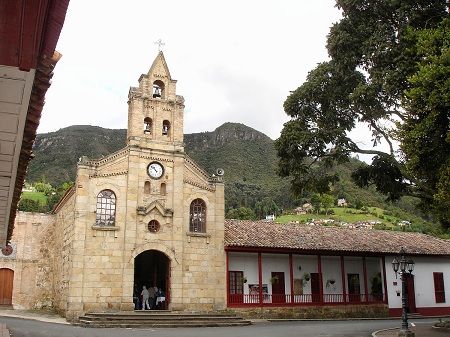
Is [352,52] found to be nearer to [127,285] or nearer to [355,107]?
[355,107]

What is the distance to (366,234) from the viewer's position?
111 ft

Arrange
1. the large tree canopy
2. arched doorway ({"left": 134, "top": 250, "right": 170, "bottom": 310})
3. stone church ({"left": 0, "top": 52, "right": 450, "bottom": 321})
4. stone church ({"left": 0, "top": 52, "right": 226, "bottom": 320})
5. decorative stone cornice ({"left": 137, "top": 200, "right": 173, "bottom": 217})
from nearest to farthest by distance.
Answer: the large tree canopy
stone church ({"left": 0, "top": 52, "right": 226, "bottom": 320})
stone church ({"left": 0, "top": 52, "right": 450, "bottom": 321})
decorative stone cornice ({"left": 137, "top": 200, "right": 173, "bottom": 217})
arched doorway ({"left": 134, "top": 250, "right": 170, "bottom": 310})

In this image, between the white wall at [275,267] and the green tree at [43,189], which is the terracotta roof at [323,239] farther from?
the green tree at [43,189]

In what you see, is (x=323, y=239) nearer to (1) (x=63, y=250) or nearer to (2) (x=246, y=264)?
(2) (x=246, y=264)

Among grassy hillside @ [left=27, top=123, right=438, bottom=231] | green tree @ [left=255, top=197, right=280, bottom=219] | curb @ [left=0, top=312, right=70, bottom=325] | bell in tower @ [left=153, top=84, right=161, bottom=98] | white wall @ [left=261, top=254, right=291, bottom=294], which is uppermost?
grassy hillside @ [left=27, top=123, right=438, bottom=231]

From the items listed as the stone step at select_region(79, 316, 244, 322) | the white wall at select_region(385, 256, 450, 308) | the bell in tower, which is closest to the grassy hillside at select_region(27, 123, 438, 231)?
the white wall at select_region(385, 256, 450, 308)

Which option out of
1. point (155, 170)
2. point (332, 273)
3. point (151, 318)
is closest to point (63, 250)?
point (155, 170)

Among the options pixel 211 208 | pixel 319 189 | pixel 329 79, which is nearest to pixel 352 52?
pixel 329 79

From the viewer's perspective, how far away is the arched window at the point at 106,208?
25062 millimetres

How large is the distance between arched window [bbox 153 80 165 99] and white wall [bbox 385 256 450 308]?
17260 millimetres

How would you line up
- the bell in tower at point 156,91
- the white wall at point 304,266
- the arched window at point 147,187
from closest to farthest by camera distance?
1. the arched window at point 147,187
2. the bell in tower at point 156,91
3. the white wall at point 304,266

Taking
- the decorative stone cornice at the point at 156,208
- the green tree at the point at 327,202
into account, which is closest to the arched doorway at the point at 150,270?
the decorative stone cornice at the point at 156,208

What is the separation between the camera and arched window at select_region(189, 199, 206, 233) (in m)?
27.2

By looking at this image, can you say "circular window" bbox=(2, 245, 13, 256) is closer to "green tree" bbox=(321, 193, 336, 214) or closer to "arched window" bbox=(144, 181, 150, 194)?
"arched window" bbox=(144, 181, 150, 194)
